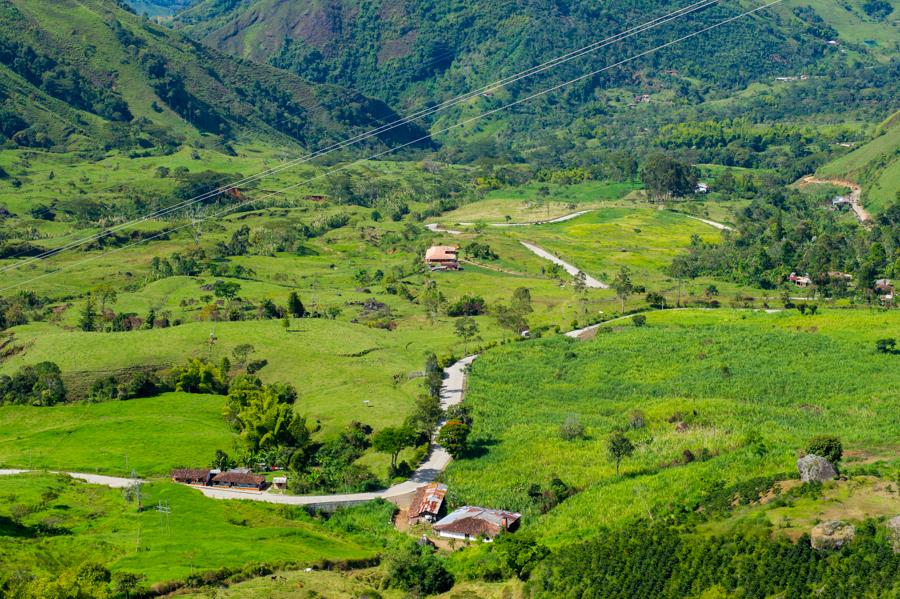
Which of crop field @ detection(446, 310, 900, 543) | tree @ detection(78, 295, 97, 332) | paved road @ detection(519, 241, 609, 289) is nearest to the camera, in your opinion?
crop field @ detection(446, 310, 900, 543)

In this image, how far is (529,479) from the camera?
62.8 m

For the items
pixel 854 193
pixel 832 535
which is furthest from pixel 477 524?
pixel 854 193

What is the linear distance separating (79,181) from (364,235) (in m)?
61.6

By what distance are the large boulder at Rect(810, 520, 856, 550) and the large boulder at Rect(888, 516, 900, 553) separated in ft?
5.09

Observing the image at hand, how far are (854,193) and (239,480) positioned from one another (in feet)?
491

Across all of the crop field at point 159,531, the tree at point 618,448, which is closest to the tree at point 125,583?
the crop field at point 159,531

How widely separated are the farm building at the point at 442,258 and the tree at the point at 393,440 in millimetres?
66564

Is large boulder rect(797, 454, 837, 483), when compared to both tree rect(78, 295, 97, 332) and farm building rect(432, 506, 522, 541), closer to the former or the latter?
farm building rect(432, 506, 522, 541)

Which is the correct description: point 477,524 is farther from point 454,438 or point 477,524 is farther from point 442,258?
point 442,258

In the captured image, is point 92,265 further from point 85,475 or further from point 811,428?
point 811,428

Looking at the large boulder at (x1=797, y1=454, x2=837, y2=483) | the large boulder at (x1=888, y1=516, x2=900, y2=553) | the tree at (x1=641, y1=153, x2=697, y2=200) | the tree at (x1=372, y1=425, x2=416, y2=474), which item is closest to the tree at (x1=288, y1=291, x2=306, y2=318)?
the tree at (x1=372, y1=425, x2=416, y2=474)

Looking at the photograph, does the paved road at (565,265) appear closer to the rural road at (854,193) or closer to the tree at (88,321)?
the rural road at (854,193)

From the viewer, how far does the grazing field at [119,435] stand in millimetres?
70500

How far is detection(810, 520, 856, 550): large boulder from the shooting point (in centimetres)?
4491
